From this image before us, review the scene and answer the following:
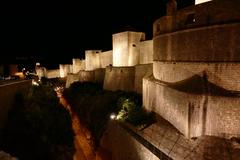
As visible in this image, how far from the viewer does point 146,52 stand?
1664 centimetres

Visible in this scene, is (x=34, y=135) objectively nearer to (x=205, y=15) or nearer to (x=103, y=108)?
(x=103, y=108)

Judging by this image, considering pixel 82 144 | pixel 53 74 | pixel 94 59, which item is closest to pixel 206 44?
pixel 82 144

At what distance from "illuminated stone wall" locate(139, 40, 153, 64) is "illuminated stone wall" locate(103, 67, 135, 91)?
1.38 metres

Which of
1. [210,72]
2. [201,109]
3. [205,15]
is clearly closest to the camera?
[201,109]

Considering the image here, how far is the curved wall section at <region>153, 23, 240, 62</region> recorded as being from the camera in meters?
7.35

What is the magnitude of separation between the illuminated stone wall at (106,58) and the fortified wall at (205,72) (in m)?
13.3

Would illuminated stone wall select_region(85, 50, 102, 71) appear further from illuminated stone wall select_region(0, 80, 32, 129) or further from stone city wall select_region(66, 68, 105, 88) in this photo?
illuminated stone wall select_region(0, 80, 32, 129)

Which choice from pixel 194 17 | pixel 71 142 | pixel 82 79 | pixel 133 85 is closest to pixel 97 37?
pixel 82 79

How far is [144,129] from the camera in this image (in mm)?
9859

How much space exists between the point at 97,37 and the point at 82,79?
30.9 metres

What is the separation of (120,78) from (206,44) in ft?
32.7

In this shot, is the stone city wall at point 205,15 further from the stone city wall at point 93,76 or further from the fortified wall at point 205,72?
the stone city wall at point 93,76

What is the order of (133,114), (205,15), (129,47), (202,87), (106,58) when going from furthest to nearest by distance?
1. (106,58)
2. (129,47)
3. (133,114)
4. (205,15)
5. (202,87)

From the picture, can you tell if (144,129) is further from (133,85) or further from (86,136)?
(86,136)
